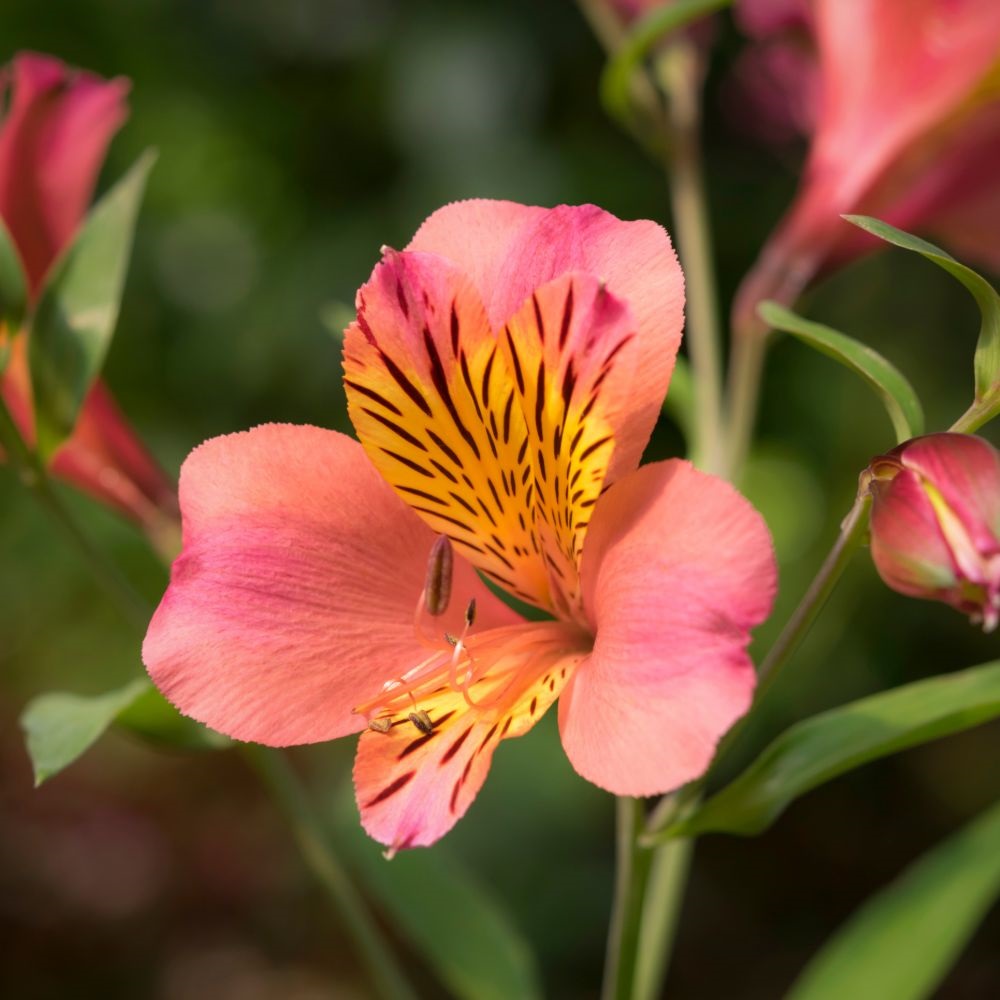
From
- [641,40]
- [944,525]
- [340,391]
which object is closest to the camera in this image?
[944,525]

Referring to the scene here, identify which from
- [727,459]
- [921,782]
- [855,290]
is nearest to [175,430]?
[855,290]

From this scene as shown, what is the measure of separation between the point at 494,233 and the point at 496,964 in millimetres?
534

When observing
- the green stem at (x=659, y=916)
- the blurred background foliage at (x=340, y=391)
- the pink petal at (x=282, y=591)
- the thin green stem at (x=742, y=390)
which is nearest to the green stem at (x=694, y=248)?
the thin green stem at (x=742, y=390)

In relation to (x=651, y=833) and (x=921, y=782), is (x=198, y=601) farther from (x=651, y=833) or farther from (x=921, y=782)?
(x=921, y=782)

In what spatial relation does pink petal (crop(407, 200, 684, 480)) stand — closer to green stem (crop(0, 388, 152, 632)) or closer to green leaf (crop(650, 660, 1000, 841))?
green leaf (crop(650, 660, 1000, 841))

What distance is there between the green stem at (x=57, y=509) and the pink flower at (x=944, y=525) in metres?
0.42

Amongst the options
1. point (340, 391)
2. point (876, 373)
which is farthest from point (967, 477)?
point (340, 391)

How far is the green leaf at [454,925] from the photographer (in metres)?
0.84

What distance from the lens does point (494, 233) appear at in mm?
511

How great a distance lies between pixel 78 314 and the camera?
724 millimetres

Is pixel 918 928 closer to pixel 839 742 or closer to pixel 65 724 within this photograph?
pixel 839 742

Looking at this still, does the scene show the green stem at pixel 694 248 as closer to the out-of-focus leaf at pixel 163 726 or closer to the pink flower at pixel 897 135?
the pink flower at pixel 897 135

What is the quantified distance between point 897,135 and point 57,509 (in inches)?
22.3

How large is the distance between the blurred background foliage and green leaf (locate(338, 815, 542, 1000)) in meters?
0.59
